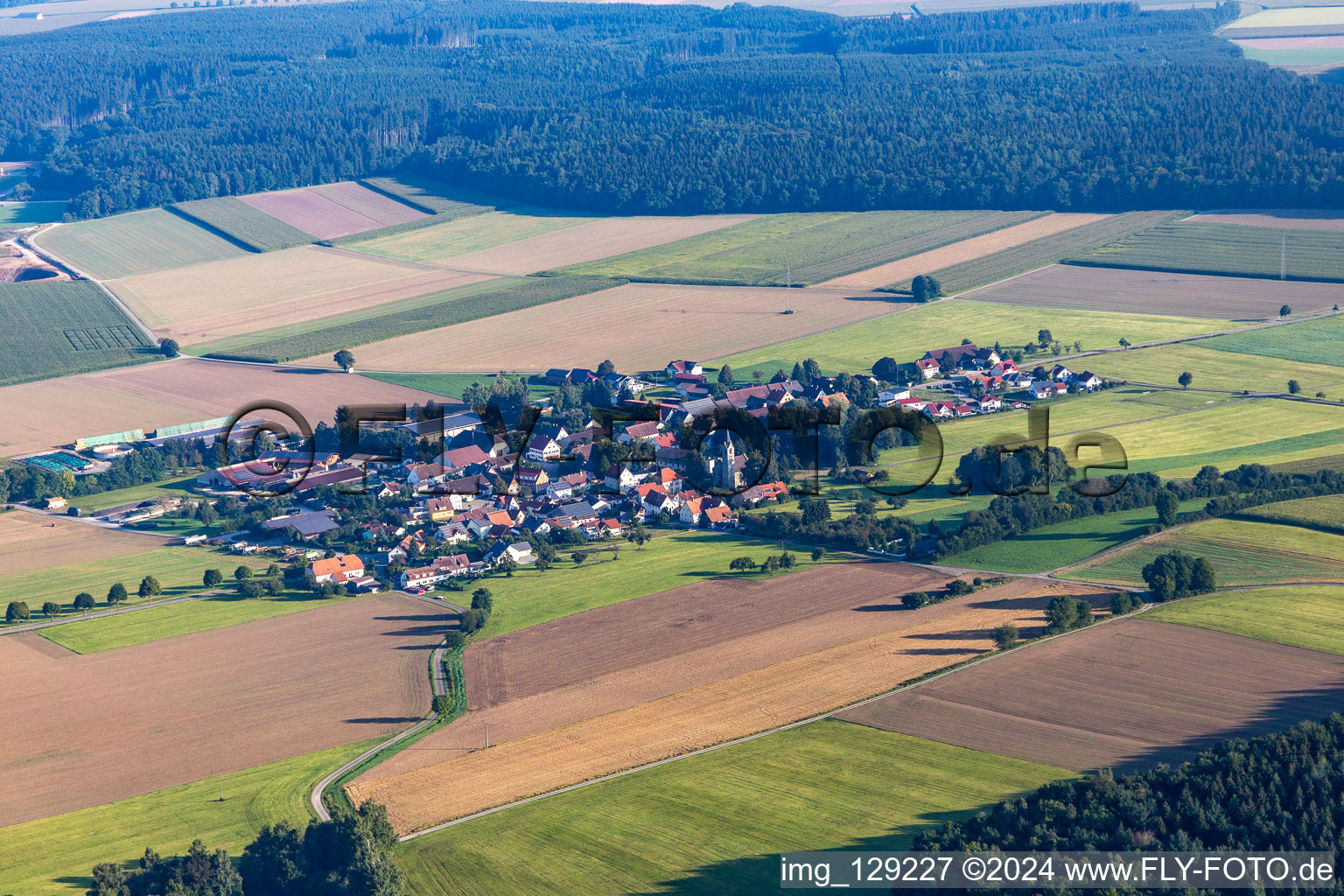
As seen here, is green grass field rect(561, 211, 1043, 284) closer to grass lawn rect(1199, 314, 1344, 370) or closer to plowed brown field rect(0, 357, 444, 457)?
grass lawn rect(1199, 314, 1344, 370)

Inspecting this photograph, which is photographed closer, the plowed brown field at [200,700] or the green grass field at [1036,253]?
the plowed brown field at [200,700]

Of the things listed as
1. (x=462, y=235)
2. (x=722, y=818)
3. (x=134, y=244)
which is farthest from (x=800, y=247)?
(x=722, y=818)

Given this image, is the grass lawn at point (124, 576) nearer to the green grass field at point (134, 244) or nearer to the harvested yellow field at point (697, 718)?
the harvested yellow field at point (697, 718)

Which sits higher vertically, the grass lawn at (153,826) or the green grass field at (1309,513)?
the green grass field at (1309,513)

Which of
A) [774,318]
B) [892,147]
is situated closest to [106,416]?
[774,318]

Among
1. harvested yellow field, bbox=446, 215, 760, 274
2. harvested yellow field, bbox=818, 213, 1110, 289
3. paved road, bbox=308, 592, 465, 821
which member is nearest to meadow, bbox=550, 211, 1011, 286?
harvested yellow field, bbox=818, 213, 1110, 289

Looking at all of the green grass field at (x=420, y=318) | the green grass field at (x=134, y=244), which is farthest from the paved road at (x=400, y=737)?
the green grass field at (x=134, y=244)
